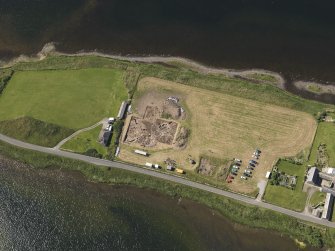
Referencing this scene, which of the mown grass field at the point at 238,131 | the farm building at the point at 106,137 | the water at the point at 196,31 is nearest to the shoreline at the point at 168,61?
the water at the point at 196,31

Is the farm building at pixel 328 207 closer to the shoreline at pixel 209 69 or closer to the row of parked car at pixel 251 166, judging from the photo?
the row of parked car at pixel 251 166

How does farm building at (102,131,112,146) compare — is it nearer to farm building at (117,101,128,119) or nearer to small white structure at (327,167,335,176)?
farm building at (117,101,128,119)

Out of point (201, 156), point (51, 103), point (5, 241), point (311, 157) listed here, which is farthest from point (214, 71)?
point (5, 241)

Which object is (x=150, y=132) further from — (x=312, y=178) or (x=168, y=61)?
(x=312, y=178)

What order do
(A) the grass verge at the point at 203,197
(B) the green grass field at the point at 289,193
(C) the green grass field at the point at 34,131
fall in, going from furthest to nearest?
1. (C) the green grass field at the point at 34,131
2. (B) the green grass field at the point at 289,193
3. (A) the grass verge at the point at 203,197

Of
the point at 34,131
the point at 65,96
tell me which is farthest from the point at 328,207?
the point at 34,131

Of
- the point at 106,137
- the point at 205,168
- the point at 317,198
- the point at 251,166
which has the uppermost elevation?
the point at 251,166
